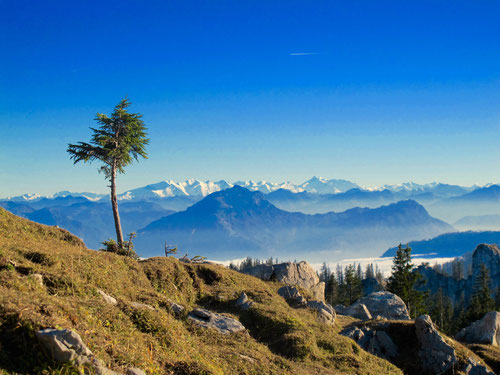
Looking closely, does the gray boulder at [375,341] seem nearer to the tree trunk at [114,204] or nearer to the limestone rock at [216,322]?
the limestone rock at [216,322]

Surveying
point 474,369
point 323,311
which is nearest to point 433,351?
point 474,369

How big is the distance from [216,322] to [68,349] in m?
11.0

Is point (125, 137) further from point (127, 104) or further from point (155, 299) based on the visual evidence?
point (155, 299)

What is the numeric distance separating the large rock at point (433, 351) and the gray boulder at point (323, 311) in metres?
7.26

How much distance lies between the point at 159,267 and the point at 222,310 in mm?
5932

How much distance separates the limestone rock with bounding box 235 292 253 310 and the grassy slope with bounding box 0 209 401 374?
64 centimetres

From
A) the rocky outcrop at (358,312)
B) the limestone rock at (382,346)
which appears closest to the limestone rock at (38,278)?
the limestone rock at (382,346)

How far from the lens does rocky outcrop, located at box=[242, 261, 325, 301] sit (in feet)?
152

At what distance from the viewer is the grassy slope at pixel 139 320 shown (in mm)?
9867

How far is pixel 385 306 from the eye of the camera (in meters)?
45.9

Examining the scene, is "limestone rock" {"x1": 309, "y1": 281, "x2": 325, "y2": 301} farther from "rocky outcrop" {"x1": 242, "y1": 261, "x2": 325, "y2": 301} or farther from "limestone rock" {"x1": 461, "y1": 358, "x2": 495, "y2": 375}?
"limestone rock" {"x1": 461, "y1": 358, "x2": 495, "y2": 375}

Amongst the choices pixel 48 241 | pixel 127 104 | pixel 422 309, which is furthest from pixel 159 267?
pixel 422 309

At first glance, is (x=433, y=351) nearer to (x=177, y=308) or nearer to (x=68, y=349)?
(x=177, y=308)

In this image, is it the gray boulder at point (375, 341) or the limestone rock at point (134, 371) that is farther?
the gray boulder at point (375, 341)
